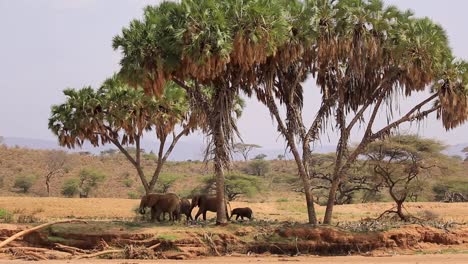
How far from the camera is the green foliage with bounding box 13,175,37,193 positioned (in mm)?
57219

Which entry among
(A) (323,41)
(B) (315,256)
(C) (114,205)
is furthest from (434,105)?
(C) (114,205)

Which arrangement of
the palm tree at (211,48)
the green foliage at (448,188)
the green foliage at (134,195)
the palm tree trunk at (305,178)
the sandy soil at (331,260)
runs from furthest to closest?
the green foliage at (134,195) < the green foliage at (448,188) < the palm tree trunk at (305,178) < the palm tree at (211,48) < the sandy soil at (331,260)

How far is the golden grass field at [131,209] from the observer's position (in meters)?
32.2

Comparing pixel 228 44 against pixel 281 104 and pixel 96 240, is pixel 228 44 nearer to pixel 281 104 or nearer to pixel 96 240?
pixel 281 104

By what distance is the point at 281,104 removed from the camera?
22.4 m

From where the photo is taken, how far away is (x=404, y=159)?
3531cm

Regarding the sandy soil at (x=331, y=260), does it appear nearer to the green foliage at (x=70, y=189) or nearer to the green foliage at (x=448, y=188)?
the green foliage at (x=448, y=188)

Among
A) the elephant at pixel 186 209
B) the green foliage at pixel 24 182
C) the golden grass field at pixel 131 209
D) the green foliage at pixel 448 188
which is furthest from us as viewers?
the green foliage at pixel 24 182

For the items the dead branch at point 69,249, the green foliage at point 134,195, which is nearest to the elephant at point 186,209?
the dead branch at point 69,249

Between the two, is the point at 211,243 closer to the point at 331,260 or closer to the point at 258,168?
the point at 331,260

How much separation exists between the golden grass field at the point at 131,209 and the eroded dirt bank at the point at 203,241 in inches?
425

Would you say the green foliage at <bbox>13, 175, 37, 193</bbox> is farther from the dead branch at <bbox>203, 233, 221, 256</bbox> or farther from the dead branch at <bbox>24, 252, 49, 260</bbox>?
the dead branch at <bbox>203, 233, 221, 256</bbox>

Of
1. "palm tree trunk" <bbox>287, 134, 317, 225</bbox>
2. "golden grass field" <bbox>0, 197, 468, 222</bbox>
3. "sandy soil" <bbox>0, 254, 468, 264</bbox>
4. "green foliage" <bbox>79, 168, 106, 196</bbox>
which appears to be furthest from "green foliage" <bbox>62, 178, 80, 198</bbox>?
"sandy soil" <bbox>0, 254, 468, 264</bbox>

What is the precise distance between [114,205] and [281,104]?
1709 cm
